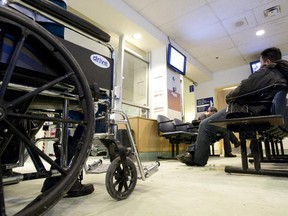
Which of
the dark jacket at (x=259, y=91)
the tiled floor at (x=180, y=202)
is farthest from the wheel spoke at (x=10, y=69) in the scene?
the dark jacket at (x=259, y=91)

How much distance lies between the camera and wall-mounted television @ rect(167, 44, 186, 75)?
429 cm

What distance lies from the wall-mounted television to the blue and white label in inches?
139

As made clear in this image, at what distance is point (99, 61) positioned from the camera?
0.85 metres

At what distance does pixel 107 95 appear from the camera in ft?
3.22

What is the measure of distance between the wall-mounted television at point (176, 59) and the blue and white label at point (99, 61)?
11.6ft

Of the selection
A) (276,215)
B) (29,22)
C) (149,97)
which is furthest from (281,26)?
(29,22)

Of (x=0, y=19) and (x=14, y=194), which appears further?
(x=14, y=194)

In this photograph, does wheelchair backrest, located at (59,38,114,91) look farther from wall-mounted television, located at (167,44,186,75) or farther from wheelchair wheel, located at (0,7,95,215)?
wall-mounted television, located at (167,44,186,75)

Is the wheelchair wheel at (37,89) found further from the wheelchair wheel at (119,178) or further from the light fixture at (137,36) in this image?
the light fixture at (137,36)

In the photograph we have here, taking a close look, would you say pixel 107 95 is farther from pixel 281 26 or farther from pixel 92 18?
pixel 281 26

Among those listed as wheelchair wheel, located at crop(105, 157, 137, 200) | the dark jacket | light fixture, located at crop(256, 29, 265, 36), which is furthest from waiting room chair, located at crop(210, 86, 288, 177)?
light fixture, located at crop(256, 29, 265, 36)

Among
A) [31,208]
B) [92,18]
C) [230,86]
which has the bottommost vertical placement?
[31,208]

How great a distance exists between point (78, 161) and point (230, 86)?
6.03 metres

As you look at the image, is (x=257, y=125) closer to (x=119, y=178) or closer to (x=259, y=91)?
(x=259, y=91)
